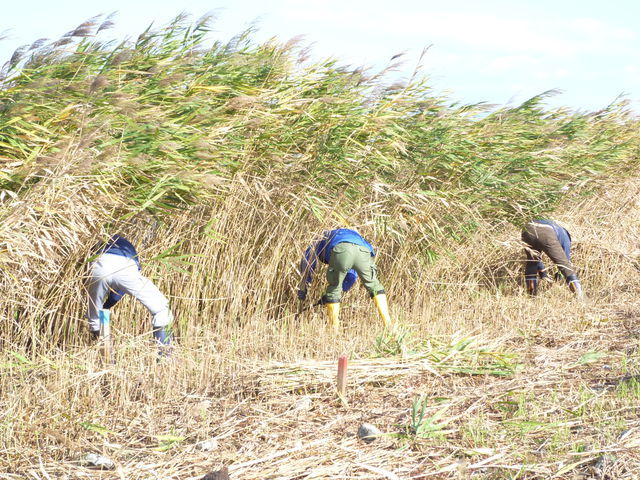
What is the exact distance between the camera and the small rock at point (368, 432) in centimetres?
356

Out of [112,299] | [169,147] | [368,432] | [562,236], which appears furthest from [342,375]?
[562,236]

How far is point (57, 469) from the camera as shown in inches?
132

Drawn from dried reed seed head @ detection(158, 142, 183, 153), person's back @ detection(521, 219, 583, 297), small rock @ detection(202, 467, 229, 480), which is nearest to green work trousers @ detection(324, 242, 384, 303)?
dried reed seed head @ detection(158, 142, 183, 153)

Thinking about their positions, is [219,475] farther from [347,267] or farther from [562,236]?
[562,236]

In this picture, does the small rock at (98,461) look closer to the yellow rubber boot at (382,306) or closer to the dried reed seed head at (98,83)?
the dried reed seed head at (98,83)

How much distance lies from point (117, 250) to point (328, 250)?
162 cm

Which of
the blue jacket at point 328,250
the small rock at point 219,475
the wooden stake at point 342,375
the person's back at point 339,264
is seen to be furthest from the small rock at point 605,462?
the blue jacket at point 328,250

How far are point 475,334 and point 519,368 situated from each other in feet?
3.45

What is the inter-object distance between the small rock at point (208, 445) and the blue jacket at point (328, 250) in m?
2.59

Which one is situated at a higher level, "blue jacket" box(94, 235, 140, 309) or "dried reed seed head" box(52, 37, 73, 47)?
"dried reed seed head" box(52, 37, 73, 47)

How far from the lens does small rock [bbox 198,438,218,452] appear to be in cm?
350

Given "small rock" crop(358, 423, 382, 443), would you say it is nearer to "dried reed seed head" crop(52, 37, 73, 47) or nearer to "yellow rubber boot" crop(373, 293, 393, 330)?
"yellow rubber boot" crop(373, 293, 393, 330)

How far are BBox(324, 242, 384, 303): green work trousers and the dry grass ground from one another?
31 centimetres

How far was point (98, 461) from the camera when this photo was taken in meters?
3.36
